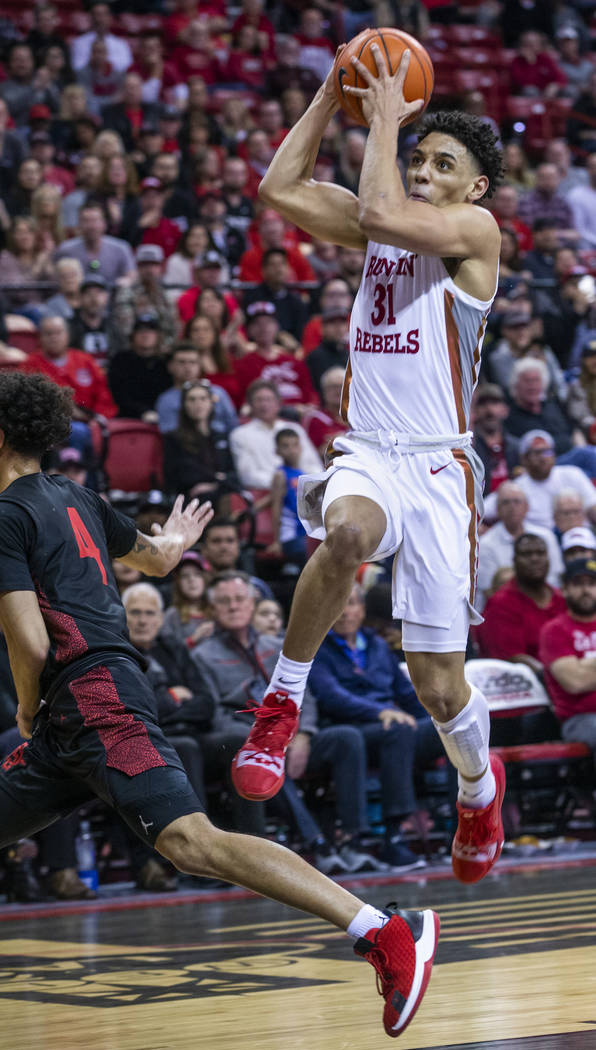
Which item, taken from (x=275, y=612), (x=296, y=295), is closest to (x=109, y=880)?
(x=275, y=612)

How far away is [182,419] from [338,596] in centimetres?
597

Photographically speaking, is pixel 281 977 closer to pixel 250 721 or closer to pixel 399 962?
pixel 399 962

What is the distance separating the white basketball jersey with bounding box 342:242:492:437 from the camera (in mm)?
4941

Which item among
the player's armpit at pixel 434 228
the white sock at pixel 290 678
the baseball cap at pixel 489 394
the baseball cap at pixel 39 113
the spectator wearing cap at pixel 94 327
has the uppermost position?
the baseball cap at pixel 39 113

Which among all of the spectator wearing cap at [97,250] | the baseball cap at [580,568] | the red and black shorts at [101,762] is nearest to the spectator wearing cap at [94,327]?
the spectator wearing cap at [97,250]

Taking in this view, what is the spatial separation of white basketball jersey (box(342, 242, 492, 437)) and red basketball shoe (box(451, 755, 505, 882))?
1.31m

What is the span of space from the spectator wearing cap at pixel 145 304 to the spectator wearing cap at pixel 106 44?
5141mm

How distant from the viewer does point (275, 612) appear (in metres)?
9.32

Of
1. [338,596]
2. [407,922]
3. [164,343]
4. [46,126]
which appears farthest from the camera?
[46,126]

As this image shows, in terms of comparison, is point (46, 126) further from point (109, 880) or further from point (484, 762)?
point (484, 762)

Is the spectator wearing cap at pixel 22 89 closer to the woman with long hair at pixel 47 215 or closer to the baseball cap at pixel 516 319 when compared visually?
the woman with long hair at pixel 47 215

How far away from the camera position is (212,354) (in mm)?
11727

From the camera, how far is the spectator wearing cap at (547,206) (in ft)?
53.0

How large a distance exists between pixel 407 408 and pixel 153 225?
354 inches
